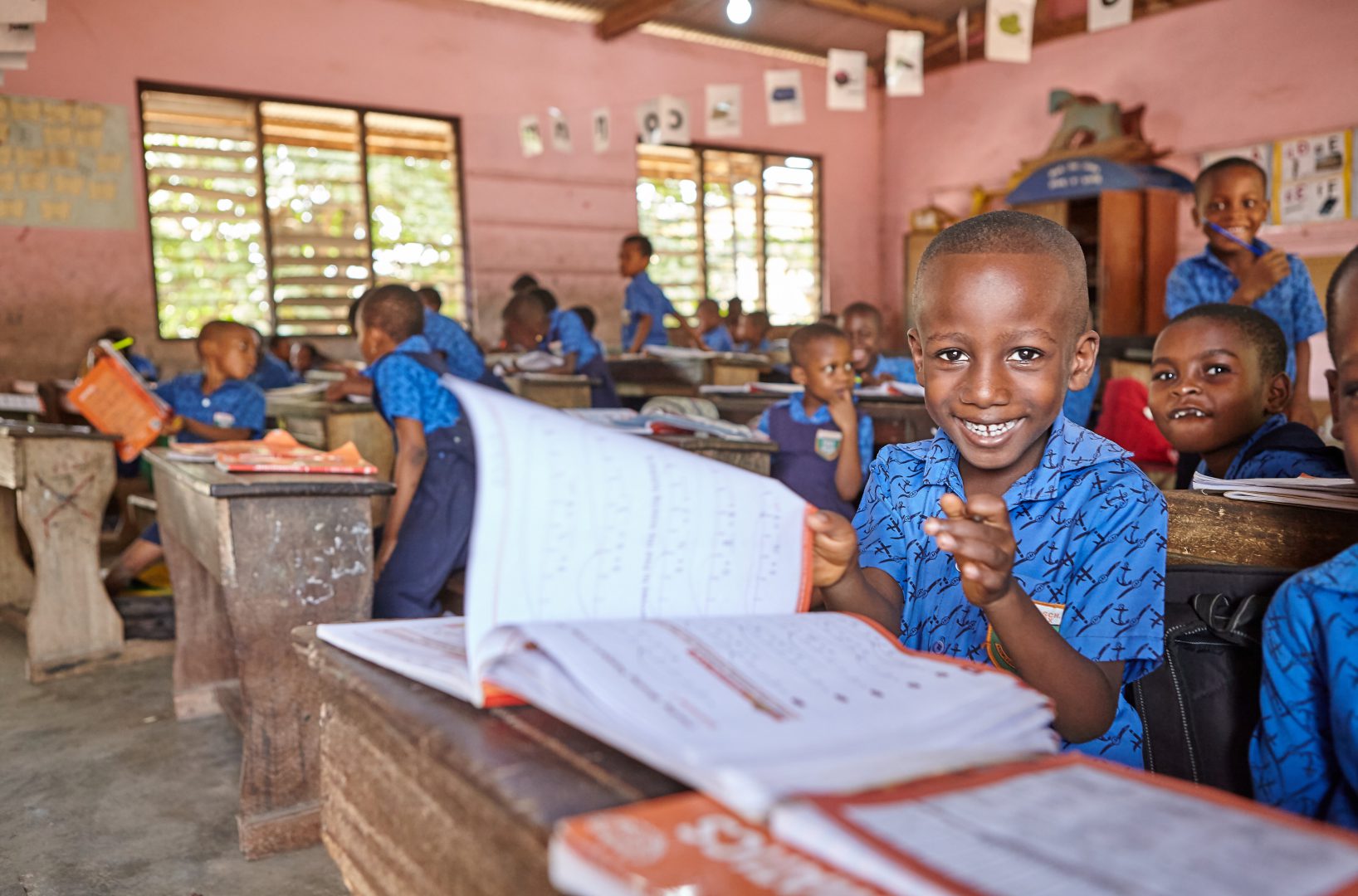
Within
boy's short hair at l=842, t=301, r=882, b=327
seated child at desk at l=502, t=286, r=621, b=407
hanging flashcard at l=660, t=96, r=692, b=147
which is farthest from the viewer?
hanging flashcard at l=660, t=96, r=692, b=147

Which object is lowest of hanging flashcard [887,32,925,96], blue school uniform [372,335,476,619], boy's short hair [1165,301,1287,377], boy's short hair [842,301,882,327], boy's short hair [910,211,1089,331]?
blue school uniform [372,335,476,619]

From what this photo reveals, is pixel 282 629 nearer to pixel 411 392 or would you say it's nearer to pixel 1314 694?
pixel 411 392

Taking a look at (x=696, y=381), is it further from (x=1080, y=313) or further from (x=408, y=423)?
(x=1080, y=313)

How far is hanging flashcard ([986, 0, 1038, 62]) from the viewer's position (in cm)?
502

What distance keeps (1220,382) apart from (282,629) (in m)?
1.92

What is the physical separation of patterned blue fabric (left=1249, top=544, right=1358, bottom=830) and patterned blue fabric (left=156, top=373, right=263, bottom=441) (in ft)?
Result: 11.9

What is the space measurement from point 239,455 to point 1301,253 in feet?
25.6

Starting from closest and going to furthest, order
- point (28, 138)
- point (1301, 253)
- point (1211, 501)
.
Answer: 1. point (1211, 501)
2. point (28, 138)
3. point (1301, 253)

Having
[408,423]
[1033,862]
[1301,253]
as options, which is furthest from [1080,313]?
[1301,253]

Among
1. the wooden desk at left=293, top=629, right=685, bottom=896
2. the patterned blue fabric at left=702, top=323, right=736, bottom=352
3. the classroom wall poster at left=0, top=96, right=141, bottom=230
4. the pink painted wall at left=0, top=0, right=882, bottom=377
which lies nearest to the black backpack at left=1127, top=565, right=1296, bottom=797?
the wooden desk at left=293, top=629, right=685, bottom=896

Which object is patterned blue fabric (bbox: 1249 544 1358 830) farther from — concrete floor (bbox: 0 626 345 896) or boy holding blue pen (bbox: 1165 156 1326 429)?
boy holding blue pen (bbox: 1165 156 1326 429)

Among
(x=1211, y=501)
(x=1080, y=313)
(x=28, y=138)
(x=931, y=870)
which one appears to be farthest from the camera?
(x=28, y=138)

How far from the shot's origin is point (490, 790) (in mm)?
503

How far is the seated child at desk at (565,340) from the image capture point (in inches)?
204
